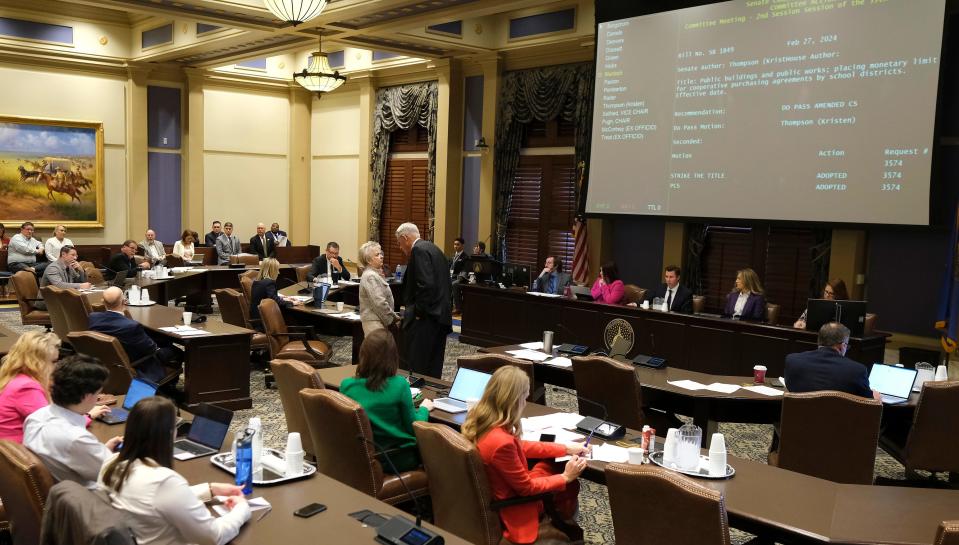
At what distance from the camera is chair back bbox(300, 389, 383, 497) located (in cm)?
371

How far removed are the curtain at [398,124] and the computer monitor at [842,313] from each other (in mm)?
8252

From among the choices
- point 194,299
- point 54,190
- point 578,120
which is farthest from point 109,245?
point 578,120

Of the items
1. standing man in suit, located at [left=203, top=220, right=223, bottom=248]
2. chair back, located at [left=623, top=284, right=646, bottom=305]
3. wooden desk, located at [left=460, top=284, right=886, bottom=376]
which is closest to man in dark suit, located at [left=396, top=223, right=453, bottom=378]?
wooden desk, located at [left=460, top=284, right=886, bottom=376]

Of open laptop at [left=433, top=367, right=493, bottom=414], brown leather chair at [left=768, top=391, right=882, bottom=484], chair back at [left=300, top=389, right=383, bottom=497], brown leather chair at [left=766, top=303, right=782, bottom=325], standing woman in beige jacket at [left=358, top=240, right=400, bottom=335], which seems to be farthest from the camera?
brown leather chair at [left=766, top=303, right=782, bottom=325]

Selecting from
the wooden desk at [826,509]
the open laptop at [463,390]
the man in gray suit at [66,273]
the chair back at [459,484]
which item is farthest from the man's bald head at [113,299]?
the wooden desk at [826,509]

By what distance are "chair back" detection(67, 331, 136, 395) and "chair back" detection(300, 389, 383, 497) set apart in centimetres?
252

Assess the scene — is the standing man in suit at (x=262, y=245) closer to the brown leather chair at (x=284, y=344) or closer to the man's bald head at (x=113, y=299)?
the brown leather chair at (x=284, y=344)

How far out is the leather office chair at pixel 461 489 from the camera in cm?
327

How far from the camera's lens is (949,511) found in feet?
10.2

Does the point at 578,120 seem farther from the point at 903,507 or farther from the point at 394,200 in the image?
the point at 903,507

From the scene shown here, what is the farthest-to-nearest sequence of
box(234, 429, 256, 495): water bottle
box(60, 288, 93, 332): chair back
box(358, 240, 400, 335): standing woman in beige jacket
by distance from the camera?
box(60, 288, 93, 332): chair back, box(358, 240, 400, 335): standing woman in beige jacket, box(234, 429, 256, 495): water bottle

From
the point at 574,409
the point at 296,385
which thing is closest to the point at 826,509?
the point at 296,385

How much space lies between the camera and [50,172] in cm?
1448

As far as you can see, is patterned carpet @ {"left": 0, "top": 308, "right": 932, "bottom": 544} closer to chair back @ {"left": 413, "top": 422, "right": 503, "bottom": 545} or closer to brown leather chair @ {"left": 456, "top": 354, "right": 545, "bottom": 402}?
brown leather chair @ {"left": 456, "top": 354, "right": 545, "bottom": 402}
